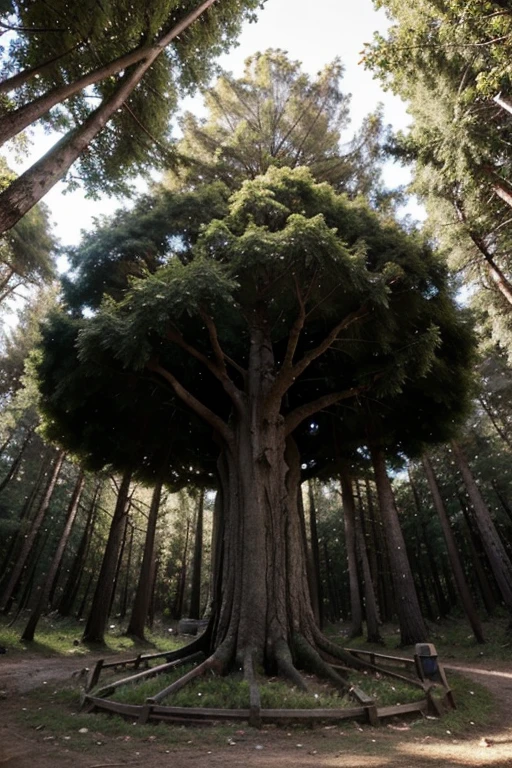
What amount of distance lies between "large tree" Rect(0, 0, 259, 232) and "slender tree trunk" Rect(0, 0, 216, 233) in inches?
0.5

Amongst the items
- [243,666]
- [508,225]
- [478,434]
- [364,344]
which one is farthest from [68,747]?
[478,434]

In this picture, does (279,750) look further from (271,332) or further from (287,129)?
(287,129)

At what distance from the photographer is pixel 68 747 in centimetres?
407

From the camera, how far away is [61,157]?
5.20 meters

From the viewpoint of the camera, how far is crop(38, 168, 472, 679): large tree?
6.68 meters

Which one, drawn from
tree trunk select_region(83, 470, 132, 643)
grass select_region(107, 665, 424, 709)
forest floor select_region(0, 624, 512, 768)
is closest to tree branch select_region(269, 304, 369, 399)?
grass select_region(107, 665, 424, 709)

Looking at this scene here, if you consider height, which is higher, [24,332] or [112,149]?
[24,332]

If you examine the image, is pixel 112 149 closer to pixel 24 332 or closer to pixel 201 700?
pixel 201 700

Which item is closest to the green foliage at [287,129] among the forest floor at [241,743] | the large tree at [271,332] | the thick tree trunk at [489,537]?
the large tree at [271,332]

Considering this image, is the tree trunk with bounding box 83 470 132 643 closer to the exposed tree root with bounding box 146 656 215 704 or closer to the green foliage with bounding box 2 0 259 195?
the exposed tree root with bounding box 146 656 215 704

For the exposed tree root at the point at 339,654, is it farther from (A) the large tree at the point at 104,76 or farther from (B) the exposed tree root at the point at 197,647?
(A) the large tree at the point at 104,76

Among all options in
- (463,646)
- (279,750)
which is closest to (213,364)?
(279,750)

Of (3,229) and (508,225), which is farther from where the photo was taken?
(508,225)

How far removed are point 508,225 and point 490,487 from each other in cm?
1648
